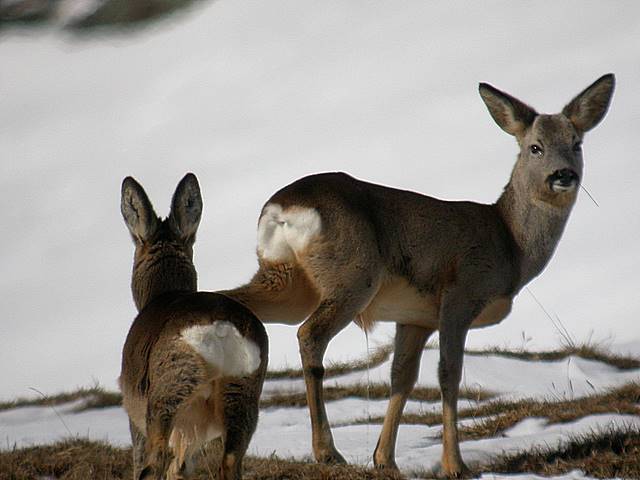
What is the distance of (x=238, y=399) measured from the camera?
20.2ft

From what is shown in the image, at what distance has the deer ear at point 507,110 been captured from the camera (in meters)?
9.62

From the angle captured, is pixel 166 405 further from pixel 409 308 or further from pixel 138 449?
pixel 409 308

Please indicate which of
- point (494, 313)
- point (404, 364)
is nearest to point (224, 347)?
point (404, 364)

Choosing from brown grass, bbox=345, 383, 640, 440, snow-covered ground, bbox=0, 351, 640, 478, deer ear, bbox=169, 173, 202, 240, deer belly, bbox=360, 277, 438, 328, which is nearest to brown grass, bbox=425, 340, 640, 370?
snow-covered ground, bbox=0, 351, 640, 478

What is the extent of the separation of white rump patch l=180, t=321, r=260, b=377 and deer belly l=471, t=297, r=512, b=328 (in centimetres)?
313

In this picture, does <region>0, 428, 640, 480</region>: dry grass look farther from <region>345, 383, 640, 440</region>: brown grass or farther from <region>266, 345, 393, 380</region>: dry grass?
<region>266, 345, 393, 380</region>: dry grass

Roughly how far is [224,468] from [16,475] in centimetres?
310

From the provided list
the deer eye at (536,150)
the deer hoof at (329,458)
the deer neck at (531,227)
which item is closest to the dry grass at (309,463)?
the deer hoof at (329,458)

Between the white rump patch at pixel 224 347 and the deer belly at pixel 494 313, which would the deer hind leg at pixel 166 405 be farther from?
the deer belly at pixel 494 313

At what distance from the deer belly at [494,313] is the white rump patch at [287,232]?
57.4 inches

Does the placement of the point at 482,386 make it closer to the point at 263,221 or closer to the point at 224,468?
the point at 263,221

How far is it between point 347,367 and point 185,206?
6827 millimetres

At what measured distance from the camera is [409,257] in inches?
347

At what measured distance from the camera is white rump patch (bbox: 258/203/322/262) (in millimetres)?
8562
